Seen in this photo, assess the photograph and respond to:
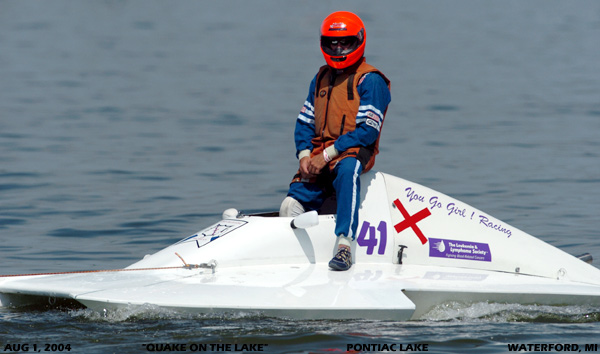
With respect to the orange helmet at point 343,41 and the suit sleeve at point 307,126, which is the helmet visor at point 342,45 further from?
the suit sleeve at point 307,126

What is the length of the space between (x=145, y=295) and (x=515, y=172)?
9.39 metres

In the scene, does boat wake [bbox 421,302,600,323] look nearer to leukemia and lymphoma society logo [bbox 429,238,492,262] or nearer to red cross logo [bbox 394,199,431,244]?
leukemia and lymphoma society logo [bbox 429,238,492,262]

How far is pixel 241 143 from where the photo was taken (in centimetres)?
1702

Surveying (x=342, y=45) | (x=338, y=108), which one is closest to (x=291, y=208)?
(x=338, y=108)

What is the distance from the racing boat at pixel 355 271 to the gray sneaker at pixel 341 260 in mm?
72

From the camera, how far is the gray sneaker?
7.43m

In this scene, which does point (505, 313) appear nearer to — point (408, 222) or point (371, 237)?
point (408, 222)

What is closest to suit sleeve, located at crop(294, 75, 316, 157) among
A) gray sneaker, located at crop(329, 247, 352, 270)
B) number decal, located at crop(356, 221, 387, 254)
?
number decal, located at crop(356, 221, 387, 254)

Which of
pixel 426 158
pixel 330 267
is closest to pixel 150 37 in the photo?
pixel 426 158

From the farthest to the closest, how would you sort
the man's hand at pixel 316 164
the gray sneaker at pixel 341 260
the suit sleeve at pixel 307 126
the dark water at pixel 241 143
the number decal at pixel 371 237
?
the suit sleeve at pixel 307 126 → the number decal at pixel 371 237 → the man's hand at pixel 316 164 → the gray sneaker at pixel 341 260 → the dark water at pixel 241 143

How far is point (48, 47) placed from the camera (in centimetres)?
3114

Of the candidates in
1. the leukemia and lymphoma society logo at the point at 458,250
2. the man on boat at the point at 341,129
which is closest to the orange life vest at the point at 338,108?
the man on boat at the point at 341,129

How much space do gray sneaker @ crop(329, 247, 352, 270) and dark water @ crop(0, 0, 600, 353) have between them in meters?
0.83

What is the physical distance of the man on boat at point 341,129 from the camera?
7.49 meters
